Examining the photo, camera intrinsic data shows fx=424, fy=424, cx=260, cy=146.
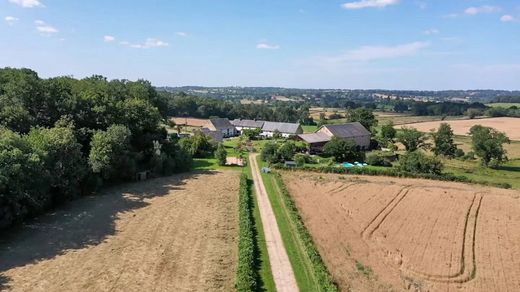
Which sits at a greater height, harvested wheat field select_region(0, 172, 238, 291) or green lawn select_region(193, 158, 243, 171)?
harvested wheat field select_region(0, 172, 238, 291)

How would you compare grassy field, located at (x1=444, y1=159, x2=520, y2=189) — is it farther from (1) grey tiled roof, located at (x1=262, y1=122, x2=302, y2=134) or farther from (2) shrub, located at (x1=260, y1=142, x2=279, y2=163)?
(1) grey tiled roof, located at (x1=262, y1=122, x2=302, y2=134)

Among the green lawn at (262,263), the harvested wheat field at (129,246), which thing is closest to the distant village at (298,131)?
the harvested wheat field at (129,246)

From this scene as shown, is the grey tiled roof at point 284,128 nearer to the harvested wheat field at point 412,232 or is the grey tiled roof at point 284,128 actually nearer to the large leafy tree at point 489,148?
the large leafy tree at point 489,148

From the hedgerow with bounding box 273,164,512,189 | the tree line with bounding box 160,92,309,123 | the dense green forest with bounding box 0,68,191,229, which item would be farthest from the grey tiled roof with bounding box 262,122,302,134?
the dense green forest with bounding box 0,68,191,229

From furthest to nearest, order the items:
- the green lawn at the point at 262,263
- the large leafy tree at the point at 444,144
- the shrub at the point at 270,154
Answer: the large leafy tree at the point at 444,144, the shrub at the point at 270,154, the green lawn at the point at 262,263

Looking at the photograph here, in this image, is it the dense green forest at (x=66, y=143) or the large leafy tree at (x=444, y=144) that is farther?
the large leafy tree at (x=444, y=144)

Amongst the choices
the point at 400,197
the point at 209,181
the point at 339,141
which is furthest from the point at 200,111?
the point at 400,197
